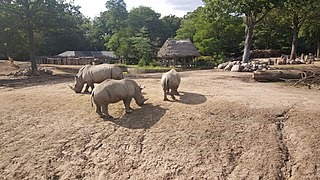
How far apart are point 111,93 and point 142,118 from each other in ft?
4.04

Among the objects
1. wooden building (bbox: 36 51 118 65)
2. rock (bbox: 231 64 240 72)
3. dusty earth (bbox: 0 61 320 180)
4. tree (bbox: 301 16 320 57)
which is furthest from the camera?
wooden building (bbox: 36 51 118 65)

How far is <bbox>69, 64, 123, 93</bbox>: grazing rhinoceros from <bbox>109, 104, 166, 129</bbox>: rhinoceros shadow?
2.80m

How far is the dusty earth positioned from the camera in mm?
7699

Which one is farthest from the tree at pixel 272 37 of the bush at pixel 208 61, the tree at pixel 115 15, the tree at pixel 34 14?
the tree at pixel 115 15

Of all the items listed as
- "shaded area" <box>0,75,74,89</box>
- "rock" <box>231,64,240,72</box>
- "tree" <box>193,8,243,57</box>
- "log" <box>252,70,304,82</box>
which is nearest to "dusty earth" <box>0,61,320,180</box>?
"log" <box>252,70,304,82</box>

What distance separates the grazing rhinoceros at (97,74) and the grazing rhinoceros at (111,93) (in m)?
2.57

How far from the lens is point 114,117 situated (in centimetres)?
998

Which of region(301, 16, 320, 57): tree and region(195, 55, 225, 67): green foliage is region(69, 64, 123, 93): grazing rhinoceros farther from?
region(301, 16, 320, 57): tree

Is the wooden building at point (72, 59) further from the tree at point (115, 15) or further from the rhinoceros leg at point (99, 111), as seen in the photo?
the rhinoceros leg at point (99, 111)

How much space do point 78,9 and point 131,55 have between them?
20.2 meters

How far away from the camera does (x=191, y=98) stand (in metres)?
11.3

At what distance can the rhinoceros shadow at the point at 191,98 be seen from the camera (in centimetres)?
1085

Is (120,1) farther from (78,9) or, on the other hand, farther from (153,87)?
(153,87)

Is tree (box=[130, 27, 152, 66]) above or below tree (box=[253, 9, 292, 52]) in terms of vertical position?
below
